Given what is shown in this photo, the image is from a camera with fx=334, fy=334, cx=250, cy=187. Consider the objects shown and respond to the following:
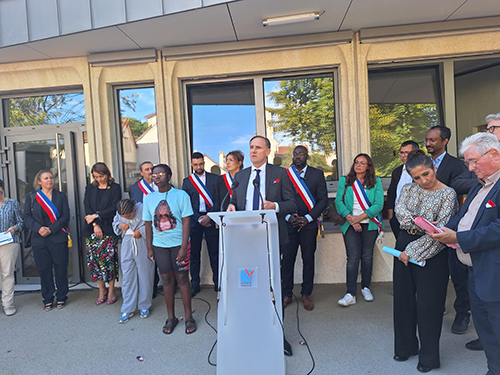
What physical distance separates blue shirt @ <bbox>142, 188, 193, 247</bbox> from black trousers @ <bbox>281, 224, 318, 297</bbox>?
1.30 meters

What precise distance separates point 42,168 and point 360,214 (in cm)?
506

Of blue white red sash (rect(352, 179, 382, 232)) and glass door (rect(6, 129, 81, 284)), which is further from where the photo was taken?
glass door (rect(6, 129, 81, 284))

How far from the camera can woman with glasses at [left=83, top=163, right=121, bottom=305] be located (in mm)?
4500

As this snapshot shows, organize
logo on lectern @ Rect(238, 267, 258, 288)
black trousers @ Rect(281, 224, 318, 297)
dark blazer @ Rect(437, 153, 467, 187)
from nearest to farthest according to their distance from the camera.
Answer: logo on lectern @ Rect(238, 267, 258, 288), dark blazer @ Rect(437, 153, 467, 187), black trousers @ Rect(281, 224, 318, 297)

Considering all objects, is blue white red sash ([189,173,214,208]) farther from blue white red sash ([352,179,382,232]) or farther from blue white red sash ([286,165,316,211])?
blue white red sash ([352,179,382,232])

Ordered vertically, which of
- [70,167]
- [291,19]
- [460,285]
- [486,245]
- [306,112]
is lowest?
→ [460,285]

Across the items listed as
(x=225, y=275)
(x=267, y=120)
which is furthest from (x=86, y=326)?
(x=267, y=120)

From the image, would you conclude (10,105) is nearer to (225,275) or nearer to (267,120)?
(267,120)

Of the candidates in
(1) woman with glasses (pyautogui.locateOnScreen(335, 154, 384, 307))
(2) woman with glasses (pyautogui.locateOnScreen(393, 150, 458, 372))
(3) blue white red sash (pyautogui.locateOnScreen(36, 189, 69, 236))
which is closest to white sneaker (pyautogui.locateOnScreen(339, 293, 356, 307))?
(1) woman with glasses (pyautogui.locateOnScreen(335, 154, 384, 307))

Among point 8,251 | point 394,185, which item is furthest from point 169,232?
point 394,185

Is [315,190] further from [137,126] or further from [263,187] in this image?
[137,126]

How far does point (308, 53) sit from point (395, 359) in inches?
161

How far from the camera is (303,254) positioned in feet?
13.9

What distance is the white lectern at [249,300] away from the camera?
265 cm
